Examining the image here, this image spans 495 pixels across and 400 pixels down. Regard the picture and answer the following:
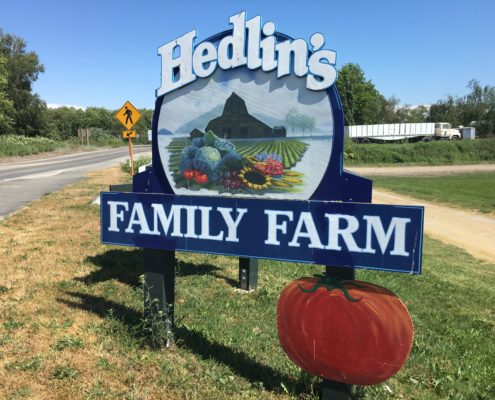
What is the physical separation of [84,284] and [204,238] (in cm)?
236

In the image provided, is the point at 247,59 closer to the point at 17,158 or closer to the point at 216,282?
the point at 216,282

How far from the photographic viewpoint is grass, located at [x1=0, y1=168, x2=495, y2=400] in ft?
9.70

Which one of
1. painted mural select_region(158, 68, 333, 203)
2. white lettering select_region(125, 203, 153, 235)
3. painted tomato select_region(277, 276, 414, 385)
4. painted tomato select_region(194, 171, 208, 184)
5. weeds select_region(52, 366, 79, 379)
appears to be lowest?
weeds select_region(52, 366, 79, 379)

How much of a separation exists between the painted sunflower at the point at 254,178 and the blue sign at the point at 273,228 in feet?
0.55

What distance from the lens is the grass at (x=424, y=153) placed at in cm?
4294

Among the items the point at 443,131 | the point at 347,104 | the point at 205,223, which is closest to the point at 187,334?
the point at 205,223

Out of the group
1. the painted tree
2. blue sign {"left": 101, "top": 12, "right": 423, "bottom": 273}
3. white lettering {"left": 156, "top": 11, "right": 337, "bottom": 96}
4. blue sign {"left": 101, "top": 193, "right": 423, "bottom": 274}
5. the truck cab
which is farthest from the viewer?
the painted tree

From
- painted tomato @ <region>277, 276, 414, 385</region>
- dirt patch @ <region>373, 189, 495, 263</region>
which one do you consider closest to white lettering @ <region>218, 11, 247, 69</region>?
painted tomato @ <region>277, 276, 414, 385</region>

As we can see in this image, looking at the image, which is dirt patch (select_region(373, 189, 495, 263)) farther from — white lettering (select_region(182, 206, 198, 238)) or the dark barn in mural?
white lettering (select_region(182, 206, 198, 238))

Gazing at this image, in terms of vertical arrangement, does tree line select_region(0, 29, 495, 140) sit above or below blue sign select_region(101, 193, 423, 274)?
above

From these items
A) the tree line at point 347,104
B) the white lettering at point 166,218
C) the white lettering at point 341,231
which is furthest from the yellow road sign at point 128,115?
the tree line at point 347,104

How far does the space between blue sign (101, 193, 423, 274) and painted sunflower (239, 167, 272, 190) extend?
0.55 ft

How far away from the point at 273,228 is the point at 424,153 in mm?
45389

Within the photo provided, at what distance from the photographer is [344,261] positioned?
2.69 m
